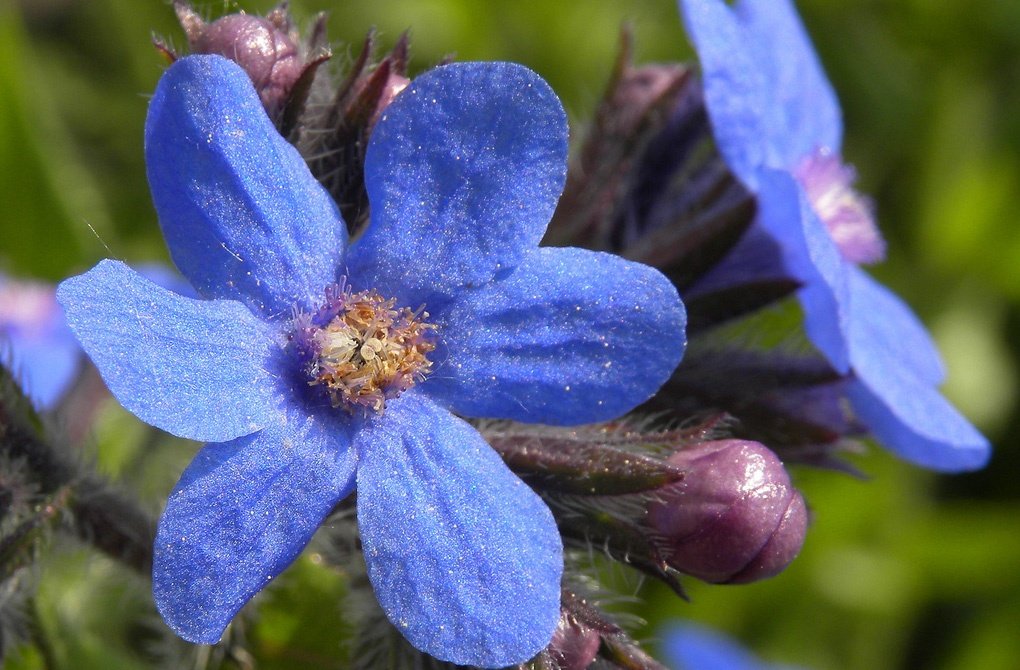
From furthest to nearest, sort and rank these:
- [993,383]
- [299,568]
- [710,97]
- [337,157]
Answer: [993,383] → [299,568] → [710,97] → [337,157]

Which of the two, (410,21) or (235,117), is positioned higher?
(235,117)

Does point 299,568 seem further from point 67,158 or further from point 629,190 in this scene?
point 67,158

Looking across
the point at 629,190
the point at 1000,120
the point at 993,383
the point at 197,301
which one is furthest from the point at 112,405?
the point at 1000,120

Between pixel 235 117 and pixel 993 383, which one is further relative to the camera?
pixel 993 383

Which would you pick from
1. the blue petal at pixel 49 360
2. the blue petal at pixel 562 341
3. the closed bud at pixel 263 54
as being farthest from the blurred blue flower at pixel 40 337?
the blue petal at pixel 562 341

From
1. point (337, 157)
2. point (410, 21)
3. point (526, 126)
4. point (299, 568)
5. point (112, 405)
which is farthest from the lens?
point (410, 21)

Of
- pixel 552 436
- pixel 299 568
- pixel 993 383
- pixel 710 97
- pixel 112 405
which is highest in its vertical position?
pixel 710 97
